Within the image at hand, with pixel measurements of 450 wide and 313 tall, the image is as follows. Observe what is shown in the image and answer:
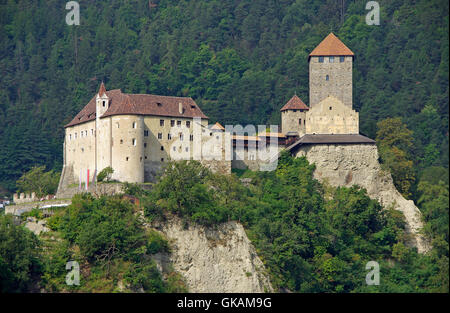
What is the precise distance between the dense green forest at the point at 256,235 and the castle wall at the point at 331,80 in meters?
6.57

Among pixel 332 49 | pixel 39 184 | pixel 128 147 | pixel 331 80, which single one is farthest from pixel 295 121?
pixel 39 184

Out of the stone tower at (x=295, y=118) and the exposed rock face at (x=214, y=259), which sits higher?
the stone tower at (x=295, y=118)

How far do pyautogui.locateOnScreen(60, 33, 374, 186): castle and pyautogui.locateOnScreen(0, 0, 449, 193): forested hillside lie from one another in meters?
10.7

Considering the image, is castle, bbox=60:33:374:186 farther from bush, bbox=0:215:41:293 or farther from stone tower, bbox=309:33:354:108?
bush, bbox=0:215:41:293

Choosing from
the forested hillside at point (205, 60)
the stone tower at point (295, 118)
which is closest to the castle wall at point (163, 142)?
the stone tower at point (295, 118)

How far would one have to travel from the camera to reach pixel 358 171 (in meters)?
76.2

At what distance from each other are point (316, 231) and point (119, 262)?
15656mm

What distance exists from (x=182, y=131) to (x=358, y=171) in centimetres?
1465

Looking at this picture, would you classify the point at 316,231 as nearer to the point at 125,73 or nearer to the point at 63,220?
the point at 63,220

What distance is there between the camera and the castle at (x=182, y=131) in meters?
72.9

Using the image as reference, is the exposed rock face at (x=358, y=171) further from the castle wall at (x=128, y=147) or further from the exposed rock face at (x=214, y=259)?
the castle wall at (x=128, y=147)

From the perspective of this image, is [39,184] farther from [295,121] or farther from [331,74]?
[331,74]

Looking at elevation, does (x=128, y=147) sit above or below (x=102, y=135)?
below

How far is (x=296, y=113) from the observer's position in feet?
263
